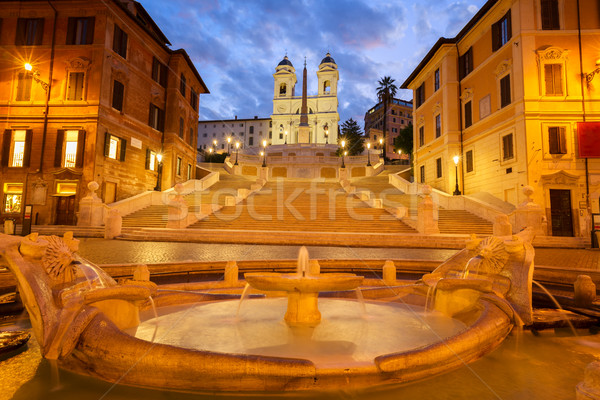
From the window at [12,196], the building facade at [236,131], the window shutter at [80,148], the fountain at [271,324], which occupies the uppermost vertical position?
the building facade at [236,131]

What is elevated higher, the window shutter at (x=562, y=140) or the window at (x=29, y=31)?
the window at (x=29, y=31)

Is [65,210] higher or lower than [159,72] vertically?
lower

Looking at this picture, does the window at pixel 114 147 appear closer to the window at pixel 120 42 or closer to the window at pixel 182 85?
the window at pixel 120 42

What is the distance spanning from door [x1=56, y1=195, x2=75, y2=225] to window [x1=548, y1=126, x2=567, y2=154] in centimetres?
3035

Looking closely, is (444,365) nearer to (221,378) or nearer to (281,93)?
(221,378)

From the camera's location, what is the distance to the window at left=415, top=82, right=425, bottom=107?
30.9 metres

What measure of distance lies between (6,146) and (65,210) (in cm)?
593

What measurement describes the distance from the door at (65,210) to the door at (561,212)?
98.2 feet

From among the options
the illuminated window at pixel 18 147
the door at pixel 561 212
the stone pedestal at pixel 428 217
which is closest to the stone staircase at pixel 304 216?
the stone pedestal at pixel 428 217

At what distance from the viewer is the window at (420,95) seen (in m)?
30.9

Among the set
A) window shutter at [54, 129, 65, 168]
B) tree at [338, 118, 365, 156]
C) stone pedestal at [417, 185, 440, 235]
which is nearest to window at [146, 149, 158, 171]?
window shutter at [54, 129, 65, 168]

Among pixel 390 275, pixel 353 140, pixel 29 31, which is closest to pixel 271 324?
pixel 390 275

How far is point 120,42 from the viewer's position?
23750 mm

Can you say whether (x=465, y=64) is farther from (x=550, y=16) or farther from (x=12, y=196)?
(x=12, y=196)
